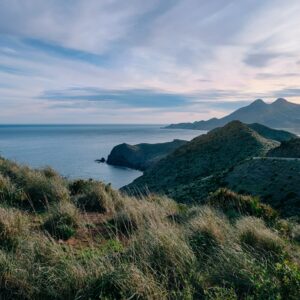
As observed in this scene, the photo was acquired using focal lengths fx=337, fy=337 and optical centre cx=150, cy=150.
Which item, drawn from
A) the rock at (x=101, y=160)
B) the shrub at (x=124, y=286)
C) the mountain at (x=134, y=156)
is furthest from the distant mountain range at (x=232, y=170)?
the rock at (x=101, y=160)

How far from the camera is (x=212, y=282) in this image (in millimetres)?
4664

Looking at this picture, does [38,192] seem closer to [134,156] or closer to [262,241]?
[262,241]

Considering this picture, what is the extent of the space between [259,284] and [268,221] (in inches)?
224

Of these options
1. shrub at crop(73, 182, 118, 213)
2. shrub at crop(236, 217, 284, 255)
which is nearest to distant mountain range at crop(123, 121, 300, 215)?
shrub at crop(73, 182, 118, 213)

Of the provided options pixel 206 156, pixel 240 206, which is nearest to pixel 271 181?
pixel 240 206

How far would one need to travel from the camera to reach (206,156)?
58.9 meters

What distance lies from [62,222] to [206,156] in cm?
5272

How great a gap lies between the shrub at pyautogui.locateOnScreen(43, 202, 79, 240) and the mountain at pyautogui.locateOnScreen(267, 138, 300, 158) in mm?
36635

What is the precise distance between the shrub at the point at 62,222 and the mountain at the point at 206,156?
39.4 m

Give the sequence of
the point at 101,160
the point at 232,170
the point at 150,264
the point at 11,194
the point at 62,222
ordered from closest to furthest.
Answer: the point at 150,264, the point at 62,222, the point at 11,194, the point at 232,170, the point at 101,160

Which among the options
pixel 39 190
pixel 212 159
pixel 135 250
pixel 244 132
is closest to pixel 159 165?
pixel 212 159

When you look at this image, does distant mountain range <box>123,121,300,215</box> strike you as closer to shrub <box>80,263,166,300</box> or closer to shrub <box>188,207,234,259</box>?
shrub <box>188,207,234,259</box>

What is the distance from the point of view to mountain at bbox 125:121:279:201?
51281 millimetres

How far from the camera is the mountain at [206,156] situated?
5128 cm
